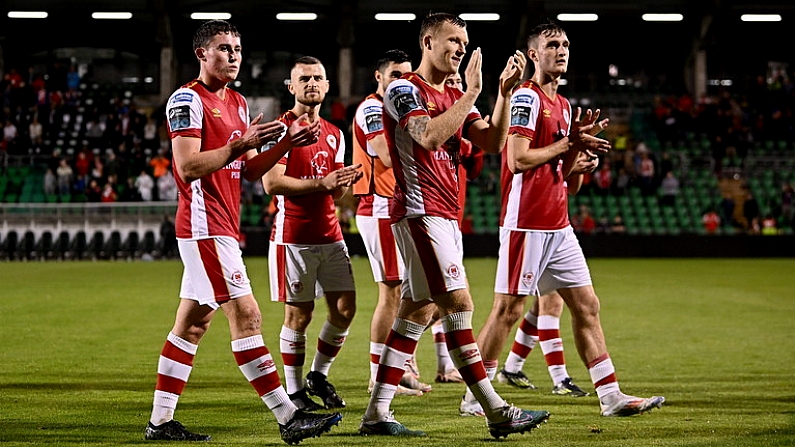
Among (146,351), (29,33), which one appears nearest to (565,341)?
(146,351)

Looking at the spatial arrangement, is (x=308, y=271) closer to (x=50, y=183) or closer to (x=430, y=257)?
(x=430, y=257)

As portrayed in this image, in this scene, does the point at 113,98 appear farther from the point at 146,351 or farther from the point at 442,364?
the point at 442,364

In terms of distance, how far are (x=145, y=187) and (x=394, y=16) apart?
48.2 feet

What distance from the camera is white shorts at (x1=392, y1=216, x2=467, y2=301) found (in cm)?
614

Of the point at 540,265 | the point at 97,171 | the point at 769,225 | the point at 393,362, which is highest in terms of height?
the point at 540,265

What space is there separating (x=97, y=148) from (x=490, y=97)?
1434cm

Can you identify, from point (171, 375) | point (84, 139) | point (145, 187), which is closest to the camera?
point (171, 375)

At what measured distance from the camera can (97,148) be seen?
3331 centimetres

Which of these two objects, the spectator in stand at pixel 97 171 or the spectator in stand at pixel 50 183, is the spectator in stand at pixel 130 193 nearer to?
the spectator in stand at pixel 97 171

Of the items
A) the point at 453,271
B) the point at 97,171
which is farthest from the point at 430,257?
the point at 97,171

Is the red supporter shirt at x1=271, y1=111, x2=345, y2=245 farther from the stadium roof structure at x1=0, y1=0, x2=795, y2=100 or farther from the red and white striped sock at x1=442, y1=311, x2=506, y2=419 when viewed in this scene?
the stadium roof structure at x1=0, y1=0, x2=795, y2=100

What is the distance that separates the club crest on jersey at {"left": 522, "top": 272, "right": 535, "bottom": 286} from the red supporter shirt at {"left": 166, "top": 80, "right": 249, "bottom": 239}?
6.67 feet

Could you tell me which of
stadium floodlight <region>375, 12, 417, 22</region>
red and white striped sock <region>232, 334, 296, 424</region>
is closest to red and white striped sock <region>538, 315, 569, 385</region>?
red and white striped sock <region>232, 334, 296, 424</region>

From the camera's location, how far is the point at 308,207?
7.74m
